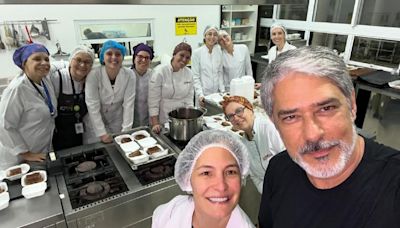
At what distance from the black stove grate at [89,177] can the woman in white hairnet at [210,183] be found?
34 cm

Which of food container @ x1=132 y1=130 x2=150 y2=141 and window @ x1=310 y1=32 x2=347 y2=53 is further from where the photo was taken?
window @ x1=310 y1=32 x2=347 y2=53

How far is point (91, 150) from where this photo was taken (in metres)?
1.79

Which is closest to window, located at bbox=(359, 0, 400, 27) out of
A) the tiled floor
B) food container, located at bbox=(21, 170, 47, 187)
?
the tiled floor

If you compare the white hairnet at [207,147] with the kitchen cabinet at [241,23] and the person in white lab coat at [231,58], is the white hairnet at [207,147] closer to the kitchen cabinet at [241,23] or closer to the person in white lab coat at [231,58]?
the person in white lab coat at [231,58]

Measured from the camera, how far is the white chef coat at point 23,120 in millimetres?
1654

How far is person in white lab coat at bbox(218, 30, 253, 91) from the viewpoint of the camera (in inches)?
131

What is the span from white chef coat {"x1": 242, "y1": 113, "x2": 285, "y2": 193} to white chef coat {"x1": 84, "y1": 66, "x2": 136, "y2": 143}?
1.06 m

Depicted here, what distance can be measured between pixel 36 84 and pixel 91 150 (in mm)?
594

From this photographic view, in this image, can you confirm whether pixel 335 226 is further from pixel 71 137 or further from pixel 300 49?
pixel 71 137

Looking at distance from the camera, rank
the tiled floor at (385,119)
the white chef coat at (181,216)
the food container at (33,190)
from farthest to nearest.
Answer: the tiled floor at (385,119), the food container at (33,190), the white chef coat at (181,216)

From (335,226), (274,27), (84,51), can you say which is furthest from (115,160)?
(274,27)

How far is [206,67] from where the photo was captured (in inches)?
129

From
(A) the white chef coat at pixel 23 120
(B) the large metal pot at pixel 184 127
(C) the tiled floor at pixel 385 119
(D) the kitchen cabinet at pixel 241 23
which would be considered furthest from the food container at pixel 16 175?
(D) the kitchen cabinet at pixel 241 23

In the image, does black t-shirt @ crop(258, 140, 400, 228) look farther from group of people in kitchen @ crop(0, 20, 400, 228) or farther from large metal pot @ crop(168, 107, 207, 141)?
large metal pot @ crop(168, 107, 207, 141)
